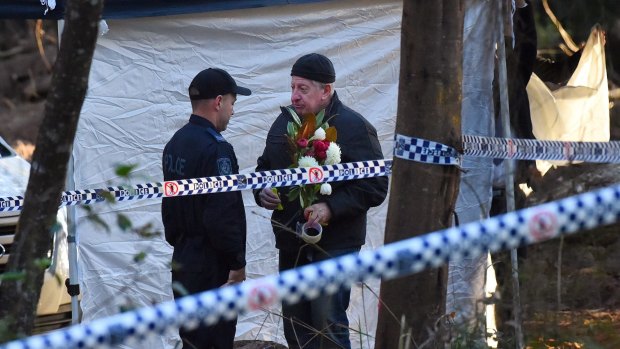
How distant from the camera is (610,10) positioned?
8297 millimetres

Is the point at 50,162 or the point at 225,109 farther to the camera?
the point at 225,109

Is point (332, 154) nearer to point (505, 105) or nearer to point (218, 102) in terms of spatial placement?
point (218, 102)

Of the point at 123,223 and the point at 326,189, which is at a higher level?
the point at 326,189

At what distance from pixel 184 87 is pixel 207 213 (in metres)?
2.00

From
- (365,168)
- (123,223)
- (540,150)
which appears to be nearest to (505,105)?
(540,150)

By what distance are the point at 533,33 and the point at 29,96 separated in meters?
10.6

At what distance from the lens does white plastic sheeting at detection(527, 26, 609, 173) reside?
7.87m

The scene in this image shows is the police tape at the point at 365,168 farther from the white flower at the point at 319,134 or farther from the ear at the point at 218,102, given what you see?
the ear at the point at 218,102

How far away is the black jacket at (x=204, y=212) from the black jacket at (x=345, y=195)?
0.35 metres

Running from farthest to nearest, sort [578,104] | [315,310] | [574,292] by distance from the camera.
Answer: [578,104], [315,310], [574,292]

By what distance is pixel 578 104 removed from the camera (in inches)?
328

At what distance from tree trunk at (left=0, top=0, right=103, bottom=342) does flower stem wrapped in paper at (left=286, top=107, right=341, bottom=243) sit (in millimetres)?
2583

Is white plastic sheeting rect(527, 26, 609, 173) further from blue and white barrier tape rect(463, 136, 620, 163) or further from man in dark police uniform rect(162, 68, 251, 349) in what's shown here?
man in dark police uniform rect(162, 68, 251, 349)

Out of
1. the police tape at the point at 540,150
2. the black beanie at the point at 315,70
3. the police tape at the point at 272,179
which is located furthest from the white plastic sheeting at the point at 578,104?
the black beanie at the point at 315,70
